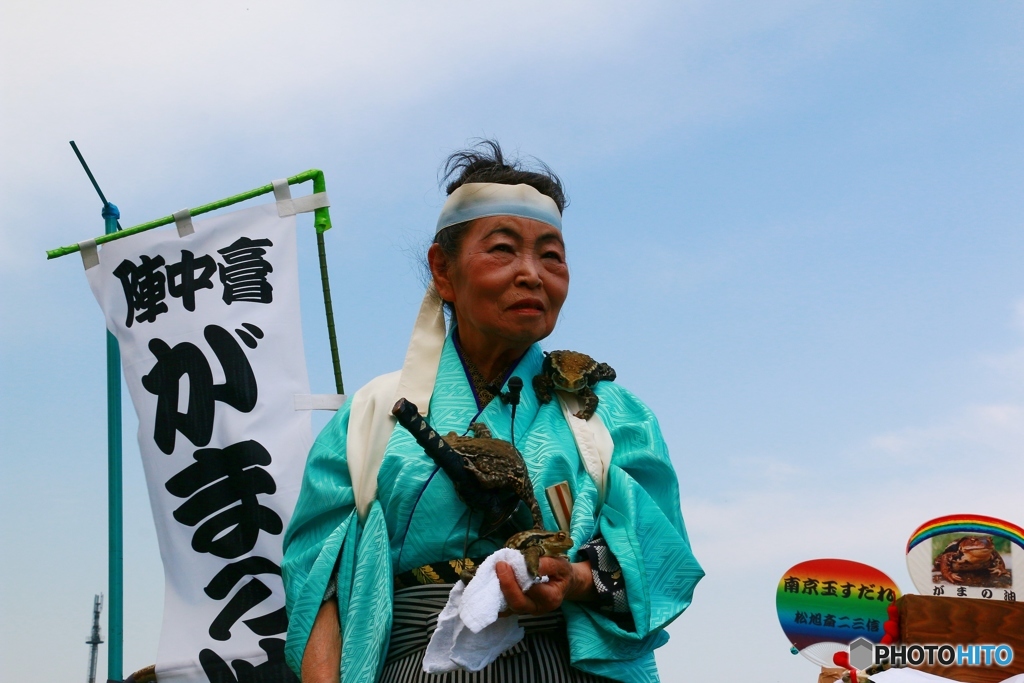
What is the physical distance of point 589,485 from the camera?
103 inches

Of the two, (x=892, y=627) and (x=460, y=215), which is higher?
(x=460, y=215)

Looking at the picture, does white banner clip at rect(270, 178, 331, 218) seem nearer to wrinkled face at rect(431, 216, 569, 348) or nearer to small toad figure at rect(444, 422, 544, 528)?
wrinkled face at rect(431, 216, 569, 348)

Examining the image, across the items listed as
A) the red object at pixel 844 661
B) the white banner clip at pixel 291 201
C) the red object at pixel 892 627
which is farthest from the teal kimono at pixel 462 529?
the white banner clip at pixel 291 201

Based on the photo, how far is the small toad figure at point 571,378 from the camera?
2824 millimetres

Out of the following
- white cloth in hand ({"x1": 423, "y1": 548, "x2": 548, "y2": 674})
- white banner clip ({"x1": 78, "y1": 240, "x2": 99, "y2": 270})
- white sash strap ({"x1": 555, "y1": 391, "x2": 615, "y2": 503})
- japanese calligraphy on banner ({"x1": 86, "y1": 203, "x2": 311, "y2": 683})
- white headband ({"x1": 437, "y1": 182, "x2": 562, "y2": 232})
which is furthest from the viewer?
white banner clip ({"x1": 78, "y1": 240, "x2": 99, "y2": 270})

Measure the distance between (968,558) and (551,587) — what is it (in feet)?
7.55

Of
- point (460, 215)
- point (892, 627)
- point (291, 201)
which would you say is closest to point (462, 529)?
point (460, 215)

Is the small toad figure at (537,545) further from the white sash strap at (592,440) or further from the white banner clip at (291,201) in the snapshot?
the white banner clip at (291,201)

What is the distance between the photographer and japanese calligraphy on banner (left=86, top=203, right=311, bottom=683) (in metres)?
4.61

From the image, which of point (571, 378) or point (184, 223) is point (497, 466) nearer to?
point (571, 378)

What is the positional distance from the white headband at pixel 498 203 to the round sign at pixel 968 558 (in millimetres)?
2075

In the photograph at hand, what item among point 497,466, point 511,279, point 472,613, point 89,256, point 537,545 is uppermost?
point 89,256

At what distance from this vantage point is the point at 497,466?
2426mm

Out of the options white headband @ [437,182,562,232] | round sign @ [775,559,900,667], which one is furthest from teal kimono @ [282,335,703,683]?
round sign @ [775,559,900,667]
